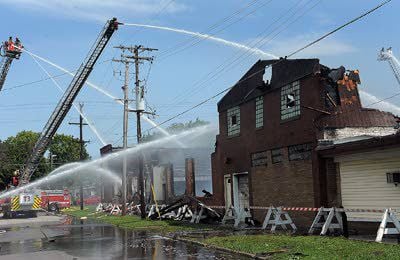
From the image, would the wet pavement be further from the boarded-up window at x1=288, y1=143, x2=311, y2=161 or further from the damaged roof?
the damaged roof

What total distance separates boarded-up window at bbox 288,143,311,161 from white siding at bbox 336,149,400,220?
1602 millimetres

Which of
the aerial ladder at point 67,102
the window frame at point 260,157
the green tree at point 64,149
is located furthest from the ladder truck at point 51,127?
the green tree at point 64,149

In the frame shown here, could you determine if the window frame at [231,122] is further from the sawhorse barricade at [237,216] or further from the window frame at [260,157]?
the sawhorse barricade at [237,216]

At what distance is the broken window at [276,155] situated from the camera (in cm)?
2097

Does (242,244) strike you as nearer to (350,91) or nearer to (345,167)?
(345,167)

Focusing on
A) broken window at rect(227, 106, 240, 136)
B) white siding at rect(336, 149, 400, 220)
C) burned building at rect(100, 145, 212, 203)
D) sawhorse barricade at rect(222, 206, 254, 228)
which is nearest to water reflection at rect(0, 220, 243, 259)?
sawhorse barricade at rect(222, 206, 254, 228)

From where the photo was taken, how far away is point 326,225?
52.7 feet

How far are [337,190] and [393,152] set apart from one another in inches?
135

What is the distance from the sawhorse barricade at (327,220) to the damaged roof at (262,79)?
5.29 meters

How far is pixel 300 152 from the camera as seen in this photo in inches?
771

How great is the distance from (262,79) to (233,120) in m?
3.70

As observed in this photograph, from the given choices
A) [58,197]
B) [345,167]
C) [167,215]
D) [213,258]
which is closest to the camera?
[213,258]

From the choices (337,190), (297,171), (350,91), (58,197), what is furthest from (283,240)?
(58,197)

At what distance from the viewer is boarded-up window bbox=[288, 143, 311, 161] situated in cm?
1902
